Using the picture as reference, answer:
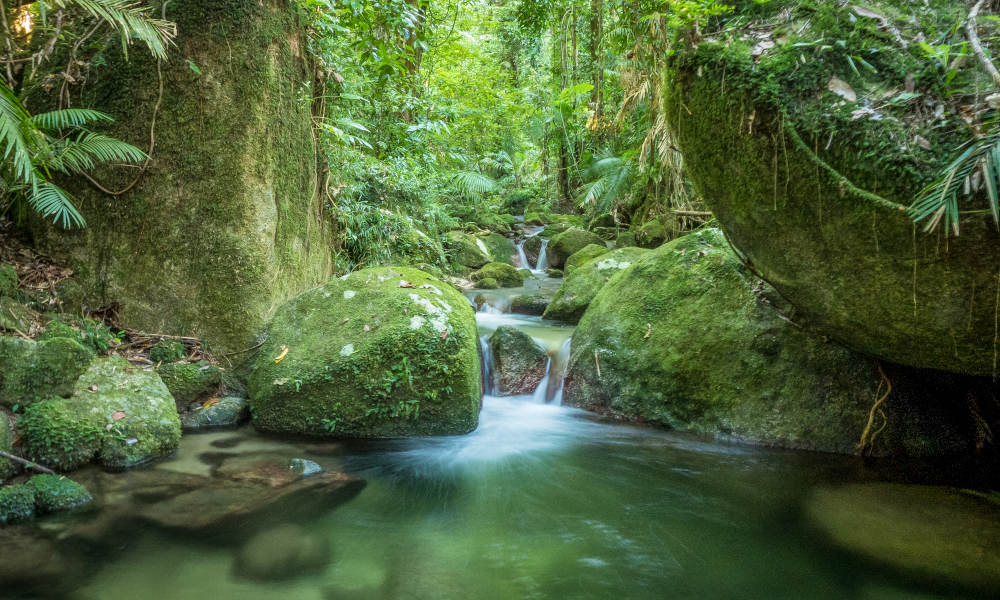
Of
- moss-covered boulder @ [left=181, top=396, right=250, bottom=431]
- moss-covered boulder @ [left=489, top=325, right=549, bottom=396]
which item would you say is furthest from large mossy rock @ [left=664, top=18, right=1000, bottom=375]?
moss-covered boulder @ [left=181, top=396, right=250, bottom=431]

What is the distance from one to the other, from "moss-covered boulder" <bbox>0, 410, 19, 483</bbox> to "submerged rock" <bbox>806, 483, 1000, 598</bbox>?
483 cm

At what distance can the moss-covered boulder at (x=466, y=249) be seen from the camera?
11032 mm

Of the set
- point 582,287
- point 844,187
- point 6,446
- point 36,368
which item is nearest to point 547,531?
point 844,187

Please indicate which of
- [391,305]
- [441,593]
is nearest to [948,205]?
[441,593]

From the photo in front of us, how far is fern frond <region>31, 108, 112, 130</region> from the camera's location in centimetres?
424

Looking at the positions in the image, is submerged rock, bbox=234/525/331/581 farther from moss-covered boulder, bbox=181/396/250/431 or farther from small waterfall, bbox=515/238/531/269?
small waterfall, bbox=515/238/531/269

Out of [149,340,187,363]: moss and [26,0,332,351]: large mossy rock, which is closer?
[149,340,187,363]: moss

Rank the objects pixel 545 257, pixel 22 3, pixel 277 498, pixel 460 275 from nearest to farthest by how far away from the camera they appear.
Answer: pixel 277 498 → pixel 22 3 → pixel 460 275 → pixel 545 257

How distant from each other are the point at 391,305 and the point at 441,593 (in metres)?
2.53

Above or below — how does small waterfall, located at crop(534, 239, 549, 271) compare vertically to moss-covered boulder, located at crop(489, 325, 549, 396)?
above

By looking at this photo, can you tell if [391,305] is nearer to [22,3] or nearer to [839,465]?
[839,465]

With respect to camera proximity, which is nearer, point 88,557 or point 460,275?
point 88,557

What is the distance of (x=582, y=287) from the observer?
24.5ft

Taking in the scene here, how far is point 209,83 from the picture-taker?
4.71 m
